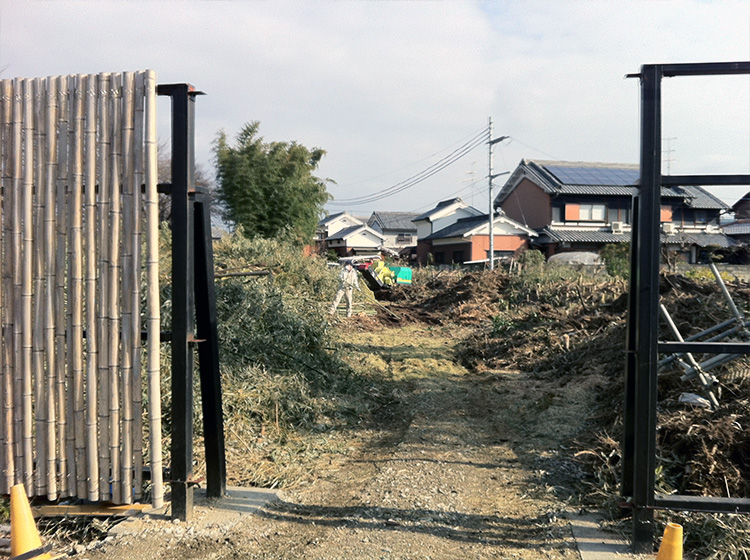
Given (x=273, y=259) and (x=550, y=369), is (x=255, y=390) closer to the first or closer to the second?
(x=550, y=369)

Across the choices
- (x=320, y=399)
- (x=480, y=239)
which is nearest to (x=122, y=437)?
(x=320, y=399)

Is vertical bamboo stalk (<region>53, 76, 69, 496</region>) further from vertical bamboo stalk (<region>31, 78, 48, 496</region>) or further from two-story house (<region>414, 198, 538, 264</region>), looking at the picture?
two-story house (<region>414, 198, 538, 264</region>)

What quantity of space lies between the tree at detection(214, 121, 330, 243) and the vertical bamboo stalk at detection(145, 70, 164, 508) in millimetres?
15645

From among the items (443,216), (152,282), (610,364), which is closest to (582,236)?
(443,216)

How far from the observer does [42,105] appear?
291 cm

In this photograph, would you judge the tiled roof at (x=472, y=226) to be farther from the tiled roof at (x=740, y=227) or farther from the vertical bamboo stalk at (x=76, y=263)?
the vertical bamboo stalk at (x=76, y=263)

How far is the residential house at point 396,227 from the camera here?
170 feet

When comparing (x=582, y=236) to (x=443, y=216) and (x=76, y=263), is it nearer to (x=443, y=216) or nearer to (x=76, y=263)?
(x=443, y=216)

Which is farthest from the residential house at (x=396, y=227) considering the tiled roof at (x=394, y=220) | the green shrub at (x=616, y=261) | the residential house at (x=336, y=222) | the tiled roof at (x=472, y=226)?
the green shrub at (x=616, y=261)

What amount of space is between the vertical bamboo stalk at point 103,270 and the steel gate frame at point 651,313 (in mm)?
2513

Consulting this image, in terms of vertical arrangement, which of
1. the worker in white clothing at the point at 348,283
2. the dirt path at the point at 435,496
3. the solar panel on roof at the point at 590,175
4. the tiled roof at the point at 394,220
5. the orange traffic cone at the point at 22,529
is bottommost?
the dirt path at the point at 435,496

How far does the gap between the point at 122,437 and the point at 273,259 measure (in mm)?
7515

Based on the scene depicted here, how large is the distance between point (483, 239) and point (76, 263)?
2877 cm

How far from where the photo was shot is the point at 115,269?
9.24 ft
